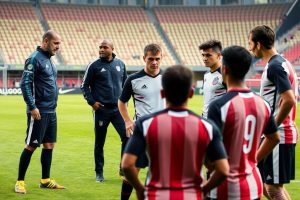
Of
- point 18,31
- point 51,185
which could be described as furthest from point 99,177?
point 18,31

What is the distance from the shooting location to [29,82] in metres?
8.14

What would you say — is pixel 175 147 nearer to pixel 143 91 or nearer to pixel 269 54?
pixel 269 54

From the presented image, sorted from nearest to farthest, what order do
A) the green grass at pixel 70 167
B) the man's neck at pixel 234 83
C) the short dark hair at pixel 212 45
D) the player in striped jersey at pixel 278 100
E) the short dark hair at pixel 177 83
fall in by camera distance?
the short dark hair at pixel 177 83
the man's neck at pixel 234 83
the player in striped jersey at pixel 278 100
the short dark hair at pixel 212 45
the green grass at pixel 70 167

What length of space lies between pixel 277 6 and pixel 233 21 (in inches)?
166

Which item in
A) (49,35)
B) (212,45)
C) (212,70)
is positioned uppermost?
(49,35)

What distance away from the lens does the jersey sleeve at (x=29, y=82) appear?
8.06m

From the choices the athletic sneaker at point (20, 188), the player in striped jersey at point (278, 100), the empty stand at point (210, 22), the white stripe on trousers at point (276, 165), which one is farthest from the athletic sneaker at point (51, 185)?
the empty stand at point (210, 22)

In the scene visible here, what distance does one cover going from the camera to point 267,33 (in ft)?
17.6

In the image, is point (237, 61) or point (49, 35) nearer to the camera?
point (237, 61)

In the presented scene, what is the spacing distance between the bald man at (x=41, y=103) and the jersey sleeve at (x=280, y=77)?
375 cm

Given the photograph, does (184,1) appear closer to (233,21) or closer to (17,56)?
(233,21)

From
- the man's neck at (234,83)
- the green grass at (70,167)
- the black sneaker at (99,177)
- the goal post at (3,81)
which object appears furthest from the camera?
the goal post at (3,81)

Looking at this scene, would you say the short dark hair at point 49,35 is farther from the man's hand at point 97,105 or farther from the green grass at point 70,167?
the green grass at point 70,167

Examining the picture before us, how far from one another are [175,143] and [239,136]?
0.71m
